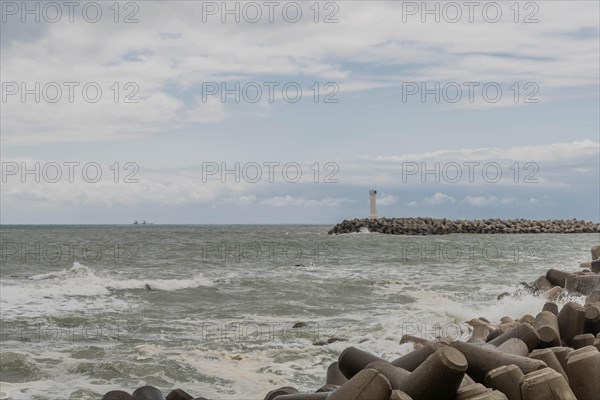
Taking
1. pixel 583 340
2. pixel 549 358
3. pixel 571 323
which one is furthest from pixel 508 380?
pixel 571 323

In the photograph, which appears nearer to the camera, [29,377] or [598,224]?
[29,377]

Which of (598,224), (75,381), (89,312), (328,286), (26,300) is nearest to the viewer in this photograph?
(75,381)

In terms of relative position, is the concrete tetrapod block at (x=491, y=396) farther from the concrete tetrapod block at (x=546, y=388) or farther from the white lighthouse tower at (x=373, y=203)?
the white lighthouse tower at (x=373, y=203)

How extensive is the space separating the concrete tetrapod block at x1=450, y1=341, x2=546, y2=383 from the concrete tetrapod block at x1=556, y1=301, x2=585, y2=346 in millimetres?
2076

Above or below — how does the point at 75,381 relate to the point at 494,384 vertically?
below

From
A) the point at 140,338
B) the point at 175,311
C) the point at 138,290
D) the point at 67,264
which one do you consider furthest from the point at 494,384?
the point at 67,264

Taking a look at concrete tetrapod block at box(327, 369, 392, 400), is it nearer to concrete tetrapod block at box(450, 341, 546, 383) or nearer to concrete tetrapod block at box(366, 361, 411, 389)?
concrete tetrapod block at box(366, 361, 411, 389)

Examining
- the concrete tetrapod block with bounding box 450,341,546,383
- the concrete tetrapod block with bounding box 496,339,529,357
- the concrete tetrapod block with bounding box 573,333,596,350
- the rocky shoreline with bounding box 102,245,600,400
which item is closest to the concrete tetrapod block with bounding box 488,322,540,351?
the rocky shoreline with bounding box 102,245,600,400

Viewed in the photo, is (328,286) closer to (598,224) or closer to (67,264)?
(67,264)

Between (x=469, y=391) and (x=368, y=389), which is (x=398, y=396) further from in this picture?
(x=469, y=391)

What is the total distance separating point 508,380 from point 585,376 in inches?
25.8

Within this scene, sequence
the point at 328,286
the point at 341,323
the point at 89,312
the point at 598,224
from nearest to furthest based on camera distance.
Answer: the point at 341,323, the point at 89,312, the point at 328,286, the point at 598,224

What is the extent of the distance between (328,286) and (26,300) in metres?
7.60

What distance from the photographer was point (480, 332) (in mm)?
9930
